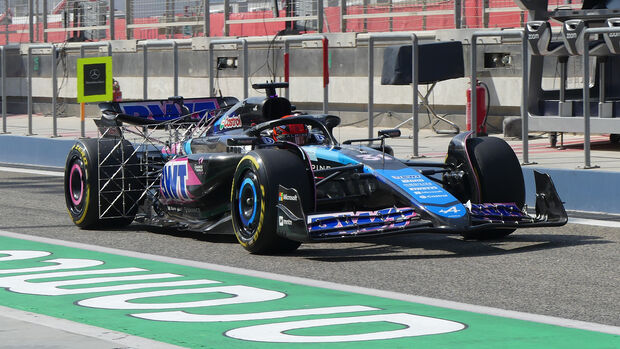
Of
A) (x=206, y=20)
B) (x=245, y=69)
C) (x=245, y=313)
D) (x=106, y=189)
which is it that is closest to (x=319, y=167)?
(x=106, y=189)

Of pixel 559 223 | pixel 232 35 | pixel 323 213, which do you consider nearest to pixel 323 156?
pixel 323 213

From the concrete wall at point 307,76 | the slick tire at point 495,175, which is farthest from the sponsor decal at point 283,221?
the concrete wall at point 307,76

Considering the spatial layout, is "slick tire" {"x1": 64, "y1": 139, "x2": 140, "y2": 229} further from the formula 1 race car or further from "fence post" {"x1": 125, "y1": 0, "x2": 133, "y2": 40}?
"fence post" {"x1": 125, "y1": 0, "x2": 133, "y2": 40}

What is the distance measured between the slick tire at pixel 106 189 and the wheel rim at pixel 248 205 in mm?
2064

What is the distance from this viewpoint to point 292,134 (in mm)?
10148

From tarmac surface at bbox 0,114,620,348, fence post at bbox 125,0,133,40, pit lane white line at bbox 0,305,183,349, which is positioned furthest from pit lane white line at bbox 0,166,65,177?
pit lane white line at bbox 0,305,183,349

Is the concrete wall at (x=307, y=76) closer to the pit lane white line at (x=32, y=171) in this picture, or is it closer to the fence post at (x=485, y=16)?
the fence post at (x=485, y=16)

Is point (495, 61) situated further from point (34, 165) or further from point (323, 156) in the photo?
point (323, 156)

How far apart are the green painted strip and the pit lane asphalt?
476mm

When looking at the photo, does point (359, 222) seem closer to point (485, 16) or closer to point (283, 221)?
point (283, 221)

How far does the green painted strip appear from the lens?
5910mm

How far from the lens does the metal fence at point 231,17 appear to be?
66.0 ft

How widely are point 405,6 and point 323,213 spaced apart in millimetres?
12782

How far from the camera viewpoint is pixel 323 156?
31.4 ft
